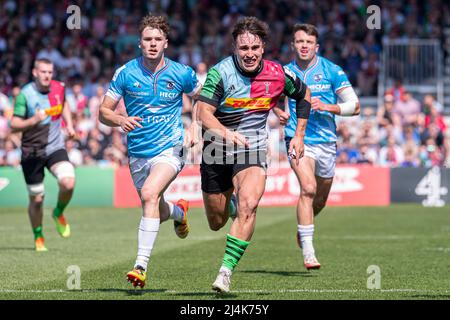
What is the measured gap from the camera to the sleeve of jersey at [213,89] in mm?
9641

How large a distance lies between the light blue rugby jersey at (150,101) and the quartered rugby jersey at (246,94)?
2.46 feet

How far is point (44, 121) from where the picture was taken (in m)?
15.0

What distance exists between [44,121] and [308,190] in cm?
478

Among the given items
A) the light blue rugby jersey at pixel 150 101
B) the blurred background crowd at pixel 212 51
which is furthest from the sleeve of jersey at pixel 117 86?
the blurred background crowd at pixel 212 51

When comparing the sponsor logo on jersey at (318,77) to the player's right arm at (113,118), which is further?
the sponsor logo on jersey at (318,77)

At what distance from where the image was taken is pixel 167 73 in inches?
414

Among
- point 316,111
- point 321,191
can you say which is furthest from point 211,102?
point 321,191

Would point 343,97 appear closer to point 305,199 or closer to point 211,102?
point 305,199

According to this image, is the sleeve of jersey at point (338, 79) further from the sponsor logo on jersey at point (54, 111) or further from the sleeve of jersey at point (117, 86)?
the sponsor logo on jersey at point (54, 111)

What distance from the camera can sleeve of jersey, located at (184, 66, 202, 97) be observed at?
34.9ft

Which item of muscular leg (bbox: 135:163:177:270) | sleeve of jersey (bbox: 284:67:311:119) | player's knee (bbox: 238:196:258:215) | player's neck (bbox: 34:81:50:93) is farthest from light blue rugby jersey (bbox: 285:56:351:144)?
player's neck (bbox: 34:81:50:93)

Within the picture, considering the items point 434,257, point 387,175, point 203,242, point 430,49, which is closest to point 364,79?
point 430,49
